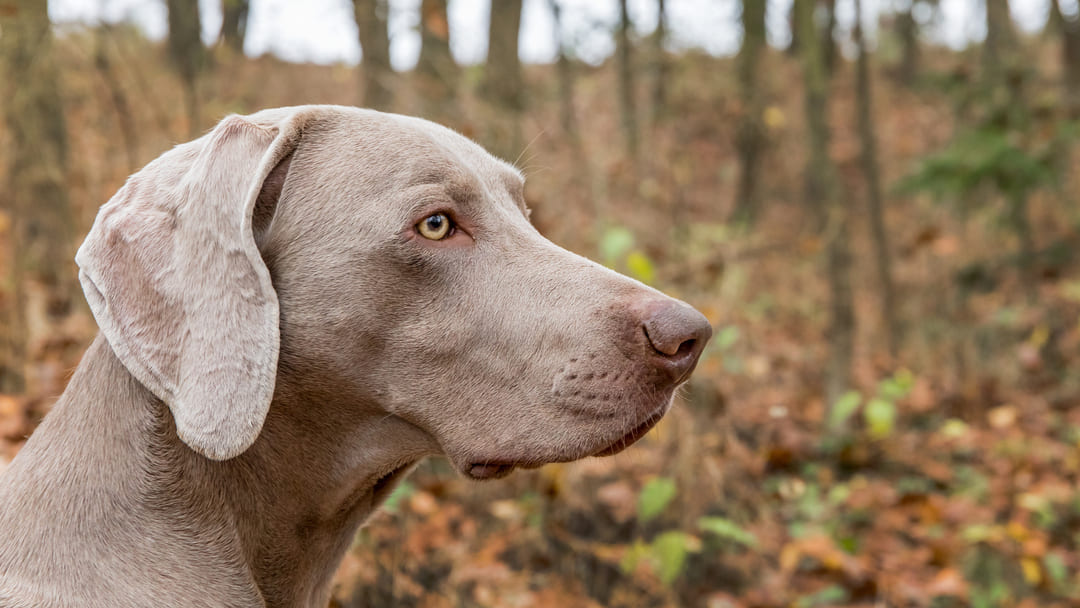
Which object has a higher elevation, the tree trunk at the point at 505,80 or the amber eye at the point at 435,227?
the amber eye at the point at 435,227

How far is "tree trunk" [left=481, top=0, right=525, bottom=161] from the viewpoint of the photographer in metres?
7.37

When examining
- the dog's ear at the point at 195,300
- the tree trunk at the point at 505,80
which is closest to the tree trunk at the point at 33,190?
the tree trunk at the point at 505,80

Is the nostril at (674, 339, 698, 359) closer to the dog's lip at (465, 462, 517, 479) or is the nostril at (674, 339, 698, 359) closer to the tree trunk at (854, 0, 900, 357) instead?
the dog's lip at (465, 462, 517, 479)

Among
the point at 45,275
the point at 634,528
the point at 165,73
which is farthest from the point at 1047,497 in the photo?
the point at 165,73

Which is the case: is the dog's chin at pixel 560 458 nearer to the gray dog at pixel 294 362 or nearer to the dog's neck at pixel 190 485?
the gray dog at pixel 294 362

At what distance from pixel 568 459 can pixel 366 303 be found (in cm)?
70

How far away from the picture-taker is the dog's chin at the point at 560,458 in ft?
8.66

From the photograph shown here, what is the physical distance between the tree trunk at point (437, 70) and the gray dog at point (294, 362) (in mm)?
4848

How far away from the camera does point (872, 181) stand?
11734 millimetres

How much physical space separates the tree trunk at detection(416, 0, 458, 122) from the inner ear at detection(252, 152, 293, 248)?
480 centimetres

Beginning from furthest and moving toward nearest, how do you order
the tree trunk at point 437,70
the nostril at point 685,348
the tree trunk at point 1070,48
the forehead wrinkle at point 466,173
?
the tree trunk at point 1070,48 < the tree trunk at point 437,70 < the forehead wrinkle at point 466,173 < the nostril at point 685,348

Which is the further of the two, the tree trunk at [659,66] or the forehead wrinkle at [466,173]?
the tree trunk at [659,66]

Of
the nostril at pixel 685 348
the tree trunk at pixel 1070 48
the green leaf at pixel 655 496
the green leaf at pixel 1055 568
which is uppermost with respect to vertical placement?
the nostril at pixel 685 348

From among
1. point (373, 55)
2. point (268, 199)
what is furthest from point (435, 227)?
point (373, 55)
